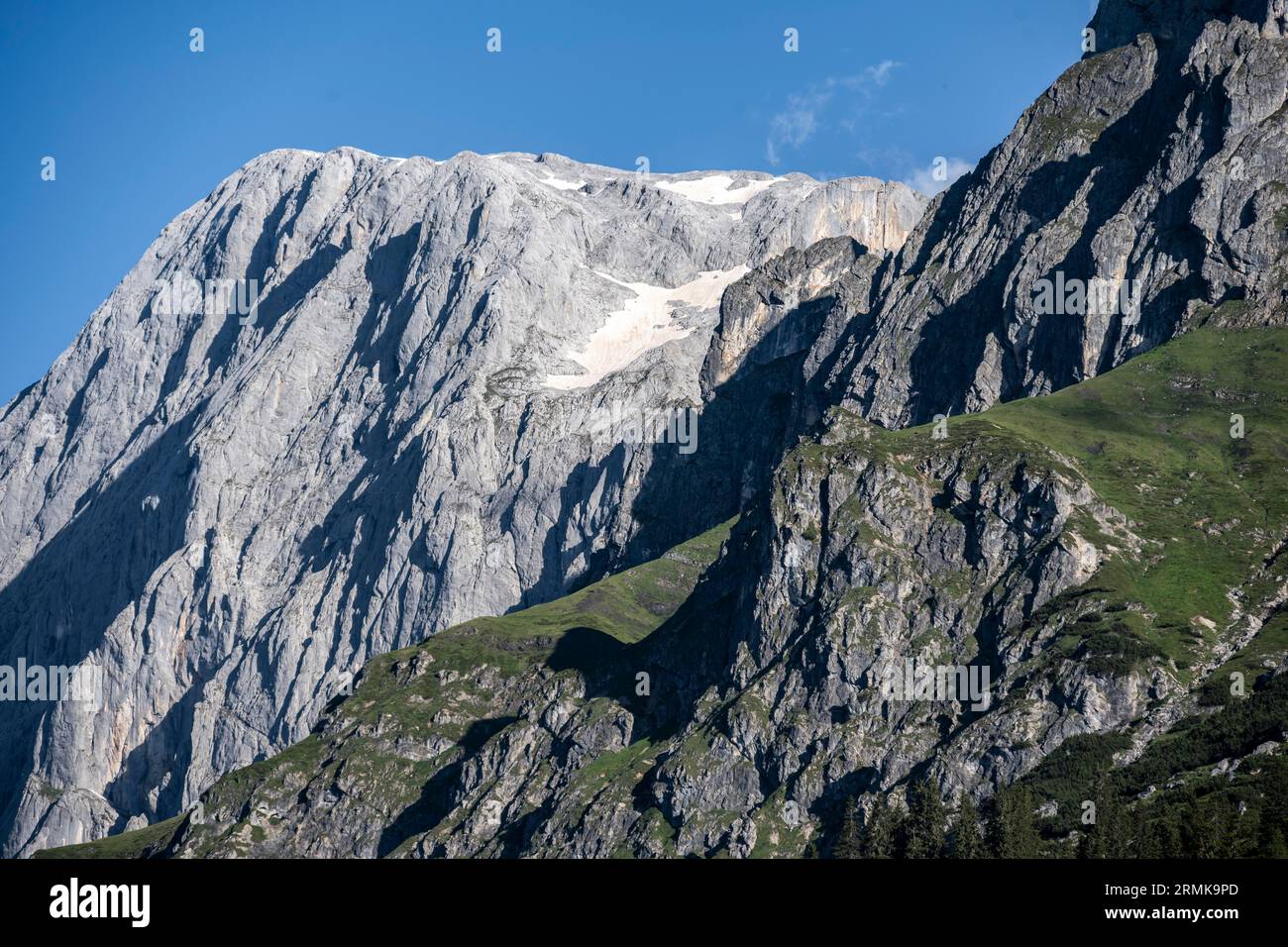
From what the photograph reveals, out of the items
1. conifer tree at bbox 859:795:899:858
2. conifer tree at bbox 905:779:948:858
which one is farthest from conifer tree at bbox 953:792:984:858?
conifer tree at bbox 859:795:899:858

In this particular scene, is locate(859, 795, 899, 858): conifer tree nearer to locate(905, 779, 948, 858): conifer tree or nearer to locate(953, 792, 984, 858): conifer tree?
locate(905, 779, 948, 858): conifer tree

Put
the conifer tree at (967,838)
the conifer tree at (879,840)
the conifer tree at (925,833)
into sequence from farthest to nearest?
the conifer tree at (879,840) → the conifer tree at (925,833) → the conifer tree at (967,838)

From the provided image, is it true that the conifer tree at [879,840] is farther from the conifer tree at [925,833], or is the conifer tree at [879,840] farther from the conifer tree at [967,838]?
the conifer tree at [967,838]

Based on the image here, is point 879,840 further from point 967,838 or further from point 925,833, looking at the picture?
point 967,838

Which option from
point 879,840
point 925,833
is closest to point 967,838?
point 925,833

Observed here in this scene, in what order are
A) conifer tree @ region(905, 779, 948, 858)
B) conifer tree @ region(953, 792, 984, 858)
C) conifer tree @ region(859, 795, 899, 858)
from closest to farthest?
conifer tree @ region(953, 792, 984, 858), conifer tree @ region(905, 779, 948, 858), conifer tree @ region(859, 795, 899, 858)

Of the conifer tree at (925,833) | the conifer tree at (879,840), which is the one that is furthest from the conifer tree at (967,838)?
the conifer tree at (879,840)

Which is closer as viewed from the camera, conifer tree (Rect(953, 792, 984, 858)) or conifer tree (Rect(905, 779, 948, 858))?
conifer tree (Rect(953, 792, 984, 858))
